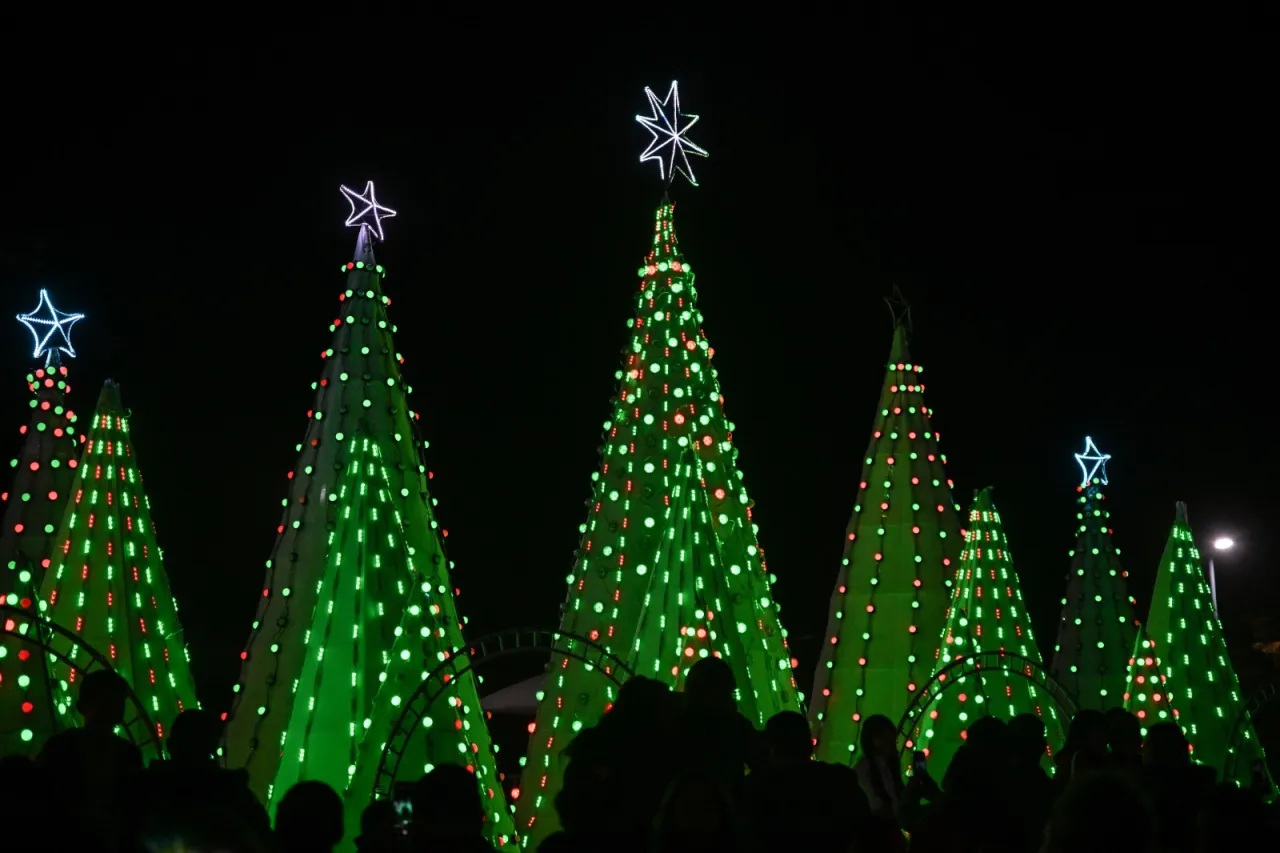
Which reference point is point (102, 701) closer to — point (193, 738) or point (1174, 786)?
point (193, 738)

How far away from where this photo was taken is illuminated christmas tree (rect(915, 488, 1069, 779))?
1505 cm

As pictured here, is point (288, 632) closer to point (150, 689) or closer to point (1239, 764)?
point (150, 689)

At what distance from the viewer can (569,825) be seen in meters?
5.42

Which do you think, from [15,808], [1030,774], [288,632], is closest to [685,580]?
[288,632]

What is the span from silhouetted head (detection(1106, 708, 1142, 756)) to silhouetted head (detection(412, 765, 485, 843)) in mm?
4766

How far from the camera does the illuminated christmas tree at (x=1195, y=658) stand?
17.2 metres

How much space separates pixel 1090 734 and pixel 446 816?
15.3 ft

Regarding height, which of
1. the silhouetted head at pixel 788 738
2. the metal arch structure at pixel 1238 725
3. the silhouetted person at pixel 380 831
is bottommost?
the silhouetted person at pixel 380 831

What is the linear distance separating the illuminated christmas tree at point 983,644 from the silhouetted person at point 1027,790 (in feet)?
25.1

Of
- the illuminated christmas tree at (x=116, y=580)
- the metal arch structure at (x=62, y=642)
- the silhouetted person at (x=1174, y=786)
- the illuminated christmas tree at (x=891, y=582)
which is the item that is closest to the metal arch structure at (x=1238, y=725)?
the illuminated christmas tree at (x=891, y=582)

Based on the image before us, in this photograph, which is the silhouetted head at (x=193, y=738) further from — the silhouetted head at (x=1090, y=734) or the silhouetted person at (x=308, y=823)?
the silhouetted head at (x=1090, y=734)

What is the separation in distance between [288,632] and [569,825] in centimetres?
873

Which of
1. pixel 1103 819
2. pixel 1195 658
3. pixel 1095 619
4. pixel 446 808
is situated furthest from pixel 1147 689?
pixel 446 808

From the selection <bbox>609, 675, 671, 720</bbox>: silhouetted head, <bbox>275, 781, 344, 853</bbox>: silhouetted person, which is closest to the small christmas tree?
<bbox>609, 675, 671, 720</bbox>: silhouetted head
